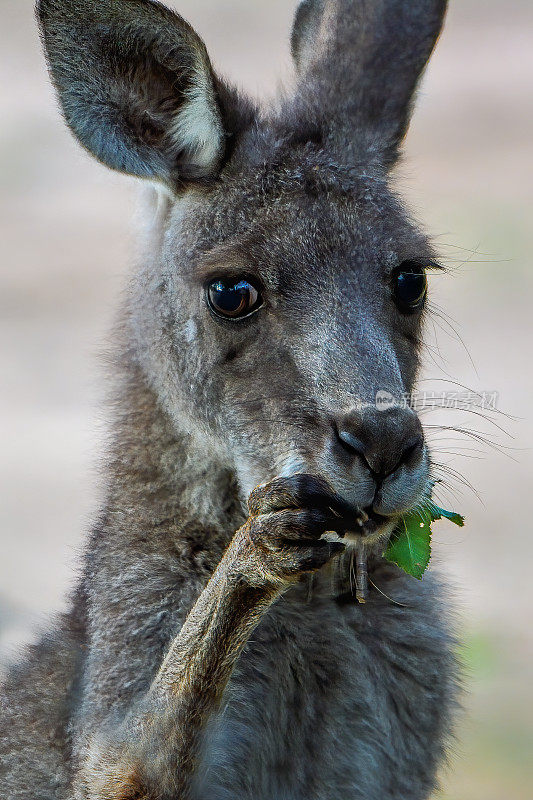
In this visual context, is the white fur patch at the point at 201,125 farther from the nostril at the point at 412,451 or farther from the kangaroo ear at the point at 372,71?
the nostril at the point at 412,451

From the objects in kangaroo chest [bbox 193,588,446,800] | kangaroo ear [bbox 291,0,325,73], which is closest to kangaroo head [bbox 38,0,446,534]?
kangaroo ear [bbox 291,0,325,73]

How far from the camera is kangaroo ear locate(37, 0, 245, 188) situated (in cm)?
358

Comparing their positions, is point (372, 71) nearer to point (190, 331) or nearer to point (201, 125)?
point (201, 125)

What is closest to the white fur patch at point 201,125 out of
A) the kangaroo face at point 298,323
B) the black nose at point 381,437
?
the kangaroo face at point 298,323

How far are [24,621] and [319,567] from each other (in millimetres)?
3027

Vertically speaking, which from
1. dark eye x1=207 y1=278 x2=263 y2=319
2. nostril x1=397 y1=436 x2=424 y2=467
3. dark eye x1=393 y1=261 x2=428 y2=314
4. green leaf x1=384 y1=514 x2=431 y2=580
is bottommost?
green leaf x1=384 y1=514 x2=431 y2=580

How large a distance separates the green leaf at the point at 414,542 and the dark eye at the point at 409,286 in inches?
24.4

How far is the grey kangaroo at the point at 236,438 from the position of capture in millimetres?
3379

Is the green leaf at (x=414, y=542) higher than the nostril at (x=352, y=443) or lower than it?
lower

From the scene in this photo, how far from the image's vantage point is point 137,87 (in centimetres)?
383

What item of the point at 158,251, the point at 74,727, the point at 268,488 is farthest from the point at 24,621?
the point at 268,488

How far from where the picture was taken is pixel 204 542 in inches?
148

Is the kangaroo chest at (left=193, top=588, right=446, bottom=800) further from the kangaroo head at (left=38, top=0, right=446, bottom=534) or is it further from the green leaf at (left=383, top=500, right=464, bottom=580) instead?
the kangaroo head at (left=38, top=0, right=446, bottom=534)

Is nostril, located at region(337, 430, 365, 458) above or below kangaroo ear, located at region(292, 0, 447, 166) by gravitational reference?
below
